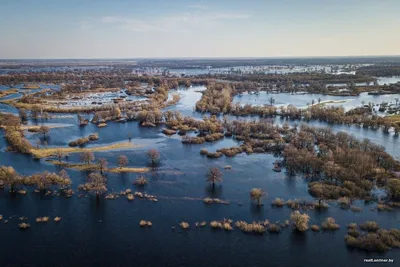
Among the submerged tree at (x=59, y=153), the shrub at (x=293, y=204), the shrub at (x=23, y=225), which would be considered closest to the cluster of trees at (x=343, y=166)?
the shrub at (x=293, y=204)

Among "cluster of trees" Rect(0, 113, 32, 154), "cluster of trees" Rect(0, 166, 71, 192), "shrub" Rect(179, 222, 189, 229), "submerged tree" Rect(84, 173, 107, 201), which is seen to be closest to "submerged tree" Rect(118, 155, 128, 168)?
"submerged tree" Rect(84, 173, 107, 201)

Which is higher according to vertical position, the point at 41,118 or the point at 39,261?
the point at 41,118

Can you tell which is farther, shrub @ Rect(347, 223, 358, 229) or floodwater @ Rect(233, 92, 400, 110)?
floodwater @ Rect(233, 92, 400, 110)

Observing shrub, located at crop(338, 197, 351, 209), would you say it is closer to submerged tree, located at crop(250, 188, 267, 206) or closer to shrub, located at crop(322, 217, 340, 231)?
shrub, located at crop(322, 217, 340, 231)

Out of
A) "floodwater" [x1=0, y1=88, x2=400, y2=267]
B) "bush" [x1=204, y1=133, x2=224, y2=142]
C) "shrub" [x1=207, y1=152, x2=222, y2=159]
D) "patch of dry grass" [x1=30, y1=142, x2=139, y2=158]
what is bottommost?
"floodwater" [x1=0, y1=88, x2=400, y2=267]

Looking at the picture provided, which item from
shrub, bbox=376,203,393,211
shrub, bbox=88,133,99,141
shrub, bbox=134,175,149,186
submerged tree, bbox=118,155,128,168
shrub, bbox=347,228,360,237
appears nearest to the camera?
shrub, bbox=347,228,360,237

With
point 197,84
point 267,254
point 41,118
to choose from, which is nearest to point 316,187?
point 267,254

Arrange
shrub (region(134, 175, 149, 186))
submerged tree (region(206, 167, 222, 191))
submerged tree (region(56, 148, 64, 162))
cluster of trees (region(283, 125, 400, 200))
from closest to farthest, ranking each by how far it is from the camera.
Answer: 1. cluster of trees (region(283, 125, 400, 200))
2. submerged tree (region(206, 167, 222, 191))
3. shrub (region(134, 175, 149, 186))
4. submerged tree (region(56, 148, 64, 162))

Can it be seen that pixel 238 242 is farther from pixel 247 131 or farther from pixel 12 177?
pixel 247 131

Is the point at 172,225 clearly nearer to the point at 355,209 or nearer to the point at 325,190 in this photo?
the point at 325,190
